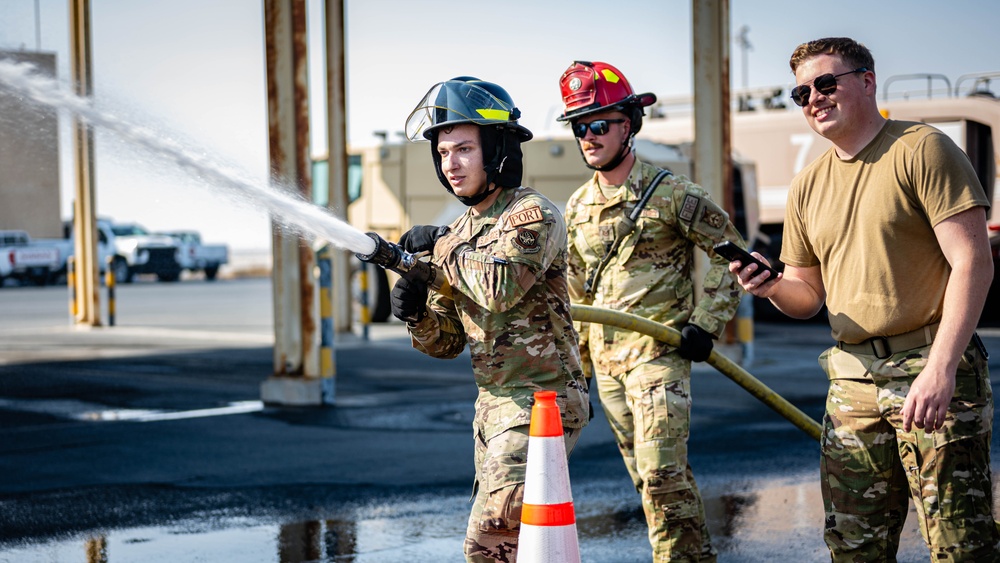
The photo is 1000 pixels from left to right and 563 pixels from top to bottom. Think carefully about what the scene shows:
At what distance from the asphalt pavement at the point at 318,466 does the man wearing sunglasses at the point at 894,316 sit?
1946 millimetres

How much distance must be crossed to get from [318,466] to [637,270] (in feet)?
12.0

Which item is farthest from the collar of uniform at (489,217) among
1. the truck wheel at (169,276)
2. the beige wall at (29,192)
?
the truck wheel at (169,276)

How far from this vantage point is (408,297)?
3.79 m

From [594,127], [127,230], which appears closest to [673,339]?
[594,127]

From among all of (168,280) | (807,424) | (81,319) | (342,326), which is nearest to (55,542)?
(807,424)

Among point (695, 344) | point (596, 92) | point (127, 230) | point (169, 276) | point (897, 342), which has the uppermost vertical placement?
point (596, 92)

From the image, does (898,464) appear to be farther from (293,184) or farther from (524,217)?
(293,184)

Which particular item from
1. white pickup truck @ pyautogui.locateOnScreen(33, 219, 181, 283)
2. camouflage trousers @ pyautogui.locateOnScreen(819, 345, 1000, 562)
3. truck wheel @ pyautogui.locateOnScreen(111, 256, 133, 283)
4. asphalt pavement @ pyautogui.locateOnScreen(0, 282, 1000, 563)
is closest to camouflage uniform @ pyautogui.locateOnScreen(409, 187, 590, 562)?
camouflage trousers @ pyautogui.locateOnScreen(819, 345, 1000, 562)

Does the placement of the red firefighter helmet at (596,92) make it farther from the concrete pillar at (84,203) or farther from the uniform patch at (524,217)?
the concrete pillar at (84,203)

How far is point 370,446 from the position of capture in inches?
348

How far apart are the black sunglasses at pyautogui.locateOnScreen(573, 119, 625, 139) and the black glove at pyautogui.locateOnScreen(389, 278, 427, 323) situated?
1619 mm

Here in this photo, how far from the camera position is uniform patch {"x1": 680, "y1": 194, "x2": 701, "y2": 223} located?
5145 millimetres

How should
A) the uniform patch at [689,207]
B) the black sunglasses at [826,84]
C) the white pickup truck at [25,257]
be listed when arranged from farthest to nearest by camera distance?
the white pickup truck at [25,257]
the uniform patch at [689,207]
the black sunglasses at [826,84]

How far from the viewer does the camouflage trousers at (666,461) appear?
4.75 m
